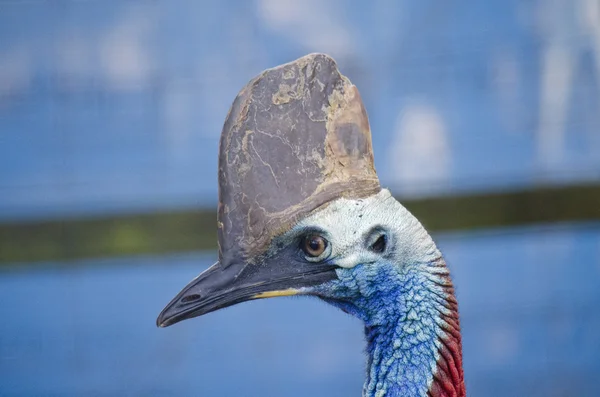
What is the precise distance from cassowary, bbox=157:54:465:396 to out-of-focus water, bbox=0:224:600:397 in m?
2.04

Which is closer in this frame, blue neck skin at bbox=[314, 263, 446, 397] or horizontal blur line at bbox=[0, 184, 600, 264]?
blue neck skin at bbox=[314, 263, 446, 397]

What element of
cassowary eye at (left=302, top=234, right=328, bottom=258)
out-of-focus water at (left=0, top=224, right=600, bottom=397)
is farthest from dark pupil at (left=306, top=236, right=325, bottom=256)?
out-of-focus water at (left=0, top=224, right=600, bottom=397)

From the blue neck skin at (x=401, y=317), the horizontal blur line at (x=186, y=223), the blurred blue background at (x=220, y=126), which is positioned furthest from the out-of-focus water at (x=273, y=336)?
the blue neck skin at (x=401, y=317)

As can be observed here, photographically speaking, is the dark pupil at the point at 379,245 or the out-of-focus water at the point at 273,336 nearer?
the dark pupil at the point at 379,245

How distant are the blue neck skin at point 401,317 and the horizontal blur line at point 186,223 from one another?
6.20 feet

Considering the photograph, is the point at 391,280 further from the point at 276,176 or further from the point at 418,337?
the point at 276,176

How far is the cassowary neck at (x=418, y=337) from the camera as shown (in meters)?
1.68

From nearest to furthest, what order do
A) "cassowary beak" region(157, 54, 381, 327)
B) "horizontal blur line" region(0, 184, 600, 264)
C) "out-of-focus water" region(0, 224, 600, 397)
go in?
"cassowary beak" region(157, 54, 381, 327), "horizontal blur line" region(0, 184, 600, 264), "out-of-focus water" region(0, 224, 600, 397)

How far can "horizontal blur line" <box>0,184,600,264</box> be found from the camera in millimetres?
3596

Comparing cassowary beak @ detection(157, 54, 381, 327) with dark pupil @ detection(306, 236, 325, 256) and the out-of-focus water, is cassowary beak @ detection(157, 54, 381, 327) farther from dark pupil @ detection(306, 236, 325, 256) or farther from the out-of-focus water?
the out-of-focus water

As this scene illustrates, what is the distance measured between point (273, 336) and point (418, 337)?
2.14m

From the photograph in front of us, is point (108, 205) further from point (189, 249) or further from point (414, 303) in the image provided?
point (414, 303)

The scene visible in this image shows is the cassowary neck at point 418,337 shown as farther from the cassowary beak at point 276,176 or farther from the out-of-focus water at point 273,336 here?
the out-of-focus water at point 273,336

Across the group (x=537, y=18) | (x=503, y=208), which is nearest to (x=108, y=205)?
(x=503, y=208)
